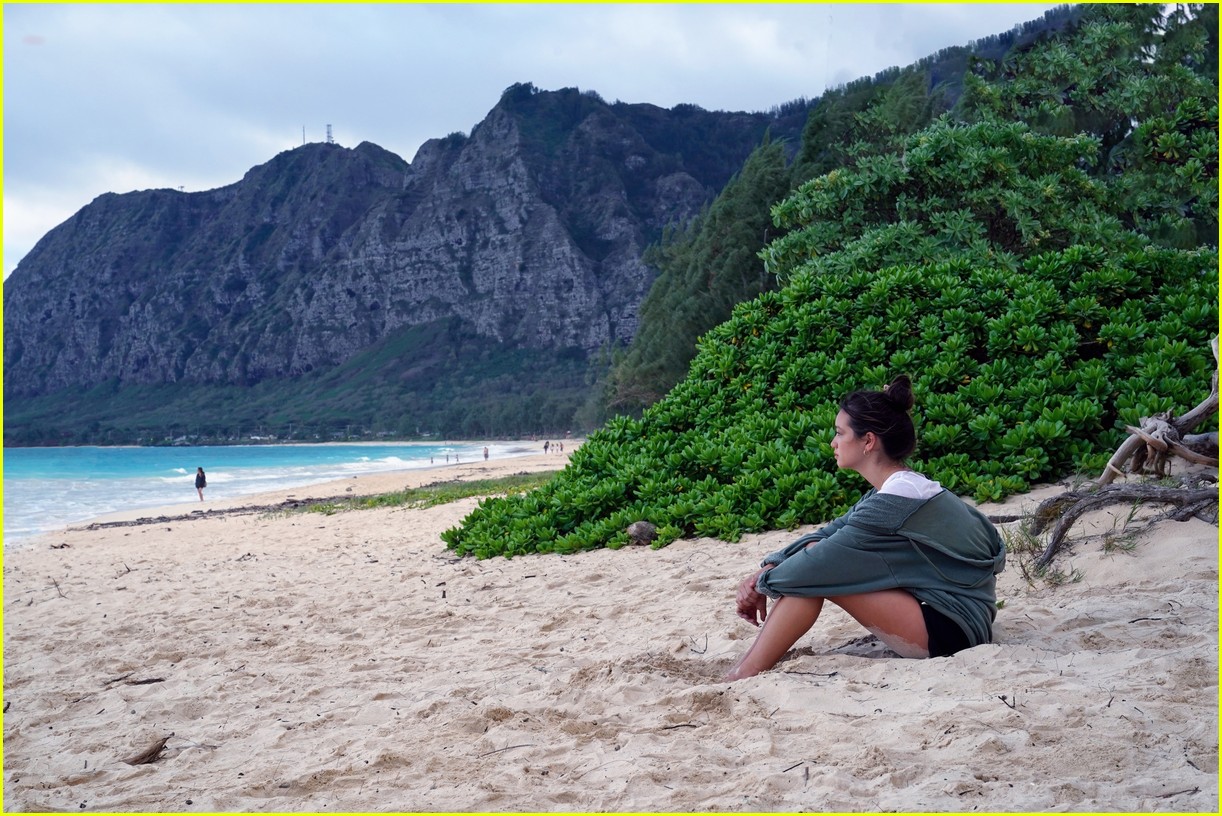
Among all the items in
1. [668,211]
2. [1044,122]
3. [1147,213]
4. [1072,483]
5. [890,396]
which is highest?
[668,211]

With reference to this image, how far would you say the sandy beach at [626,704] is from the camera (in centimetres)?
260

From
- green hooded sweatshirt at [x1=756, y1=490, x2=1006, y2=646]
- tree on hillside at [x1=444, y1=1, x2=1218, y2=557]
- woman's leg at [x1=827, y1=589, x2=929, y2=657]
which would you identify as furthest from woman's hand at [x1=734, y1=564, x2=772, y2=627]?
tree on hillside at [x1=444, y1=1, x2=1218, y2=557]

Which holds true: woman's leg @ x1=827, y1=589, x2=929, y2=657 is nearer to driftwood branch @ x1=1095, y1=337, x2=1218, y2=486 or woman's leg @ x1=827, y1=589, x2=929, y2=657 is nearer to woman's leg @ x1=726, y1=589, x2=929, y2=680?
woman's leg @ x1=726, y1=589, x2=929, y2=680

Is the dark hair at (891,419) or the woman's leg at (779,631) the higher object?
the dark hair at (891,419)

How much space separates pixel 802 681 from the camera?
11.1 ft

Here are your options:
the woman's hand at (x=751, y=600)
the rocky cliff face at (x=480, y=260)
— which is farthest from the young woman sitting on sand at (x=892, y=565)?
the rocky cliff face at (x=480, y=260)

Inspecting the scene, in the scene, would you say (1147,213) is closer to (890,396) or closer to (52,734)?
(890,396)

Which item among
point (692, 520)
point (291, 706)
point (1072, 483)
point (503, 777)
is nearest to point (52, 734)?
point (291, 706)

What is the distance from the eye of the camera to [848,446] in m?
3.66

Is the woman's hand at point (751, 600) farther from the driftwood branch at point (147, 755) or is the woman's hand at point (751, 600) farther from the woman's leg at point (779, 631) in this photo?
the driftwood branch at point (147, 755)

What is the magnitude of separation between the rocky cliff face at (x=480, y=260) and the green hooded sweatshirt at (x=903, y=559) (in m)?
147

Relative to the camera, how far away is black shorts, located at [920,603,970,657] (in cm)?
349

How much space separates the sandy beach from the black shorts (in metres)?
0.11

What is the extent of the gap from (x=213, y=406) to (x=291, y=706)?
587 feet
